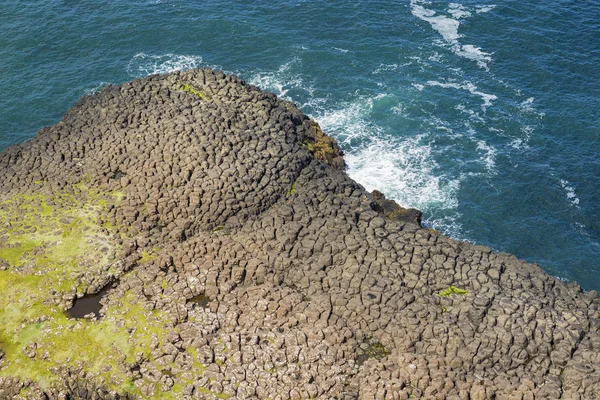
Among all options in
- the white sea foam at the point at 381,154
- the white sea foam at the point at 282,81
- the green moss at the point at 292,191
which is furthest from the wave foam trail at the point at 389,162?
the green moss at the point at 292,191

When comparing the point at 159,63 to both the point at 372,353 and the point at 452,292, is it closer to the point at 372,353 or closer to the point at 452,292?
the point at 452,292

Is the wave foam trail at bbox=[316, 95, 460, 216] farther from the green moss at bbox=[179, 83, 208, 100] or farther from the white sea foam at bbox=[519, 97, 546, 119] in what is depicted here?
the green moss at bbox=[179, 83, 208, 100]

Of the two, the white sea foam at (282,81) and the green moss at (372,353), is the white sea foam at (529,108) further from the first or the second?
the green moss at (372,353)

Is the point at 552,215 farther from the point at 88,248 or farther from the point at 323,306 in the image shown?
the point at 88,248

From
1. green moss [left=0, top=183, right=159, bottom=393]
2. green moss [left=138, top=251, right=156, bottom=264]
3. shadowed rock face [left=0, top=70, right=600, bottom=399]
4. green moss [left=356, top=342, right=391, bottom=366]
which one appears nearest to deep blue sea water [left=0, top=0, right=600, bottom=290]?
shadowed rock face [left=0, top=70, right=600, bottom=399]

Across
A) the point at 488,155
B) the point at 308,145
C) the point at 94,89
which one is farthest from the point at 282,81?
the point at 488,155

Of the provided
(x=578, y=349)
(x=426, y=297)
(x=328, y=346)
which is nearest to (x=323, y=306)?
(x=328, y=346)

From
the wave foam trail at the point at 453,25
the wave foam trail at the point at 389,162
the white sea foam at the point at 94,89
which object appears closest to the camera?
the wave foam trail at the point at 389,162
